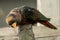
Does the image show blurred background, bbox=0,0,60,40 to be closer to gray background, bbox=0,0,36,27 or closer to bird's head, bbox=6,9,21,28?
gray background, bbox=0,0,36,27

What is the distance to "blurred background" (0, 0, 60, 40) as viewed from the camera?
2146 millimetres

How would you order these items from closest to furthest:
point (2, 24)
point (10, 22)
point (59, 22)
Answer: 1. point (10, 22)
2. point (59, 22)
3. point (2, 24)

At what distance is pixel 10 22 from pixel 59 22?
5.12ft

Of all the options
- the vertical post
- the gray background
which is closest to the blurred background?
the gray background

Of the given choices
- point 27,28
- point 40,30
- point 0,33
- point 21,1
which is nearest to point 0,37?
point 0,33

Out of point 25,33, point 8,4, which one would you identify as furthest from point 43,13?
point 25,33

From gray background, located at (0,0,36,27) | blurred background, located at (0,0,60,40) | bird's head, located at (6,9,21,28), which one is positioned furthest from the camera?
gray background, located at (0,0,36,27)

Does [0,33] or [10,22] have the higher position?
[10,22]

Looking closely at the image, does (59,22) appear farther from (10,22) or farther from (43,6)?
(10,22)

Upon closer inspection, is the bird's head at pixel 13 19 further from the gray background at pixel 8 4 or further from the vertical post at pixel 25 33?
the gray background at pixel 8 4

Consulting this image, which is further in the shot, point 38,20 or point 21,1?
point 21,1

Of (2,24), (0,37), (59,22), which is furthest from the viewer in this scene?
(2,24)

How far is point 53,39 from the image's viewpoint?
7.00 ft

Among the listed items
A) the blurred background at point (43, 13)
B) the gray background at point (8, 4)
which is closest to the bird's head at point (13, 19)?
the blurred background at point (43, 13)
